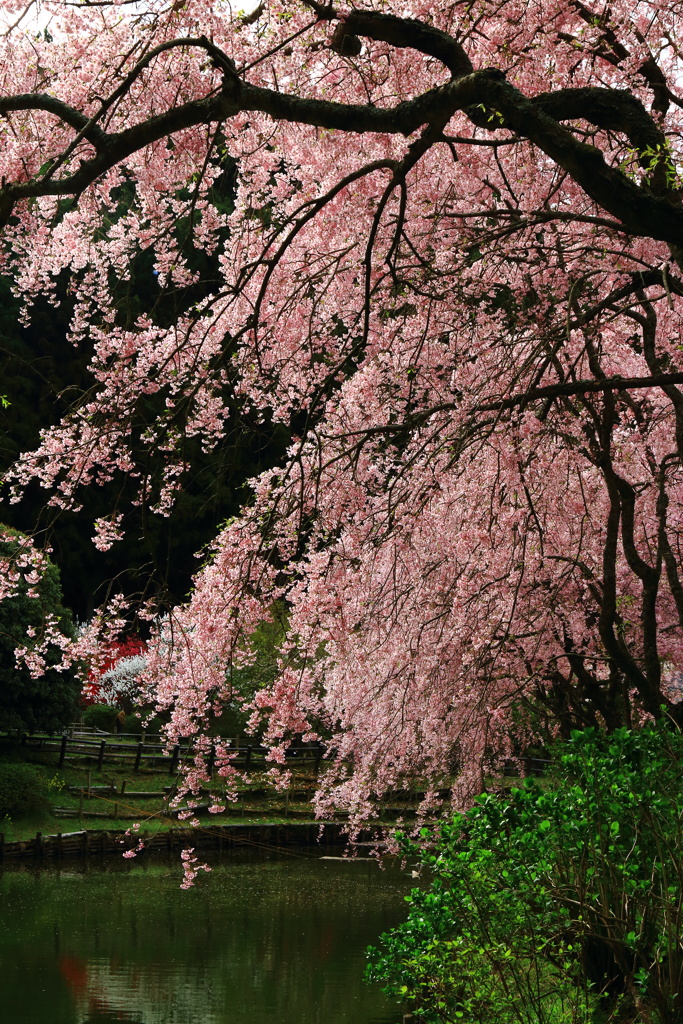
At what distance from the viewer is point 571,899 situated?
213 inches

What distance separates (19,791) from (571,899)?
1502 centimetres

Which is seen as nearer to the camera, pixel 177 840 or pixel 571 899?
pixel 571 899

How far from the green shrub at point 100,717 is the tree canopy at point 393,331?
1580cm

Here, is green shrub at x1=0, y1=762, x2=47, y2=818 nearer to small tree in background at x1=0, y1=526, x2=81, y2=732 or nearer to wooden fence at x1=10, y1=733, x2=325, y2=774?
small tree in background at x1=0, y1=526, x2=81, y2=732

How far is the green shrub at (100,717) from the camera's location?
25469 mm

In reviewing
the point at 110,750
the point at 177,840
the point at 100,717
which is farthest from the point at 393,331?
the point at 100,717

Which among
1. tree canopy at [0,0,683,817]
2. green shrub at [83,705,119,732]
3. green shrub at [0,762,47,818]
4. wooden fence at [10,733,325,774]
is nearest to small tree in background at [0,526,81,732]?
green shrub at [0,762,47,818]

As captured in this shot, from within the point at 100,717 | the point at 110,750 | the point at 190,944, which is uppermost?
the point at 100,717

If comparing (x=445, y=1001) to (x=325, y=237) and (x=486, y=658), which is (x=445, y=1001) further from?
(x=325, y=237)

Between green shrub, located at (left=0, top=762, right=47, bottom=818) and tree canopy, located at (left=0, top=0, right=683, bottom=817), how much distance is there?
9.81 m

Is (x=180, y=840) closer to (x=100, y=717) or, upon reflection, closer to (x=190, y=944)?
→ (x=100, y=717)

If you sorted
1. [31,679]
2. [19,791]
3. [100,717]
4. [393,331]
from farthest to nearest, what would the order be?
[100,717] → [19,791] → [31,679] → [393,331]

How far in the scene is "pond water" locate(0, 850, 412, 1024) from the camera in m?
10.7

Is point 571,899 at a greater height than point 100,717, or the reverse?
point 100,717
